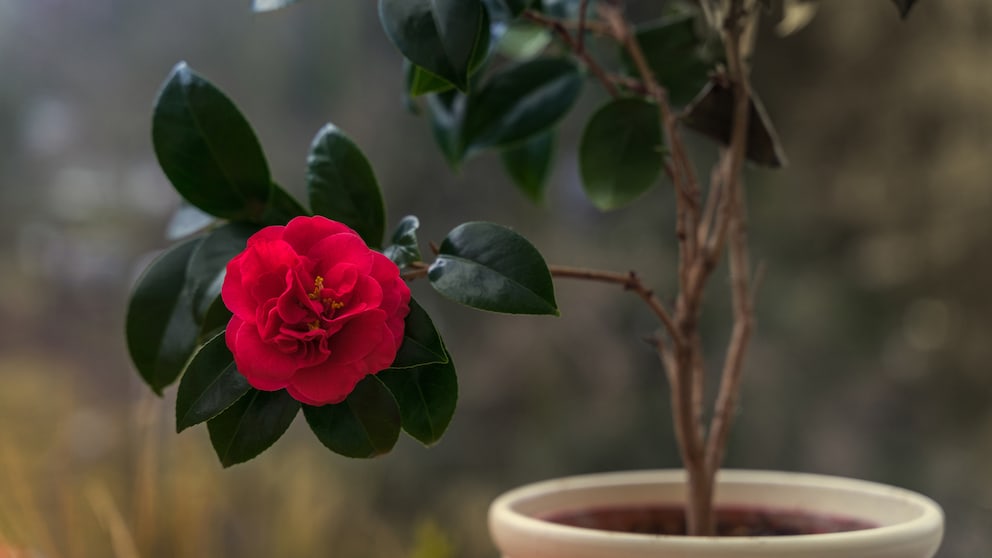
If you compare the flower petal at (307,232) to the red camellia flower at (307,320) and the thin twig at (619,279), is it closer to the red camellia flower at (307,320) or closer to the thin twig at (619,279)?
the red camellia flower at (307,320)

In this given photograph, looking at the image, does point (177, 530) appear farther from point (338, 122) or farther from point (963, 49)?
point (963, 49)

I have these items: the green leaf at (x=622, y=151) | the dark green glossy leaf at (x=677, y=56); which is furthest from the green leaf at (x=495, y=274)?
the dark green glossy leaf at (x=677, y=56)

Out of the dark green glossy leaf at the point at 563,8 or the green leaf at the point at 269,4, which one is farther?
the dark green glossy leaf at the point at 563,8

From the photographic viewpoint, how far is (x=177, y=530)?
124cm

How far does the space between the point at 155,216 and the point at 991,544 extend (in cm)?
136

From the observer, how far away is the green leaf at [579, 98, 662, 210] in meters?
0.69

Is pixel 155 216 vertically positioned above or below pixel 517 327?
above

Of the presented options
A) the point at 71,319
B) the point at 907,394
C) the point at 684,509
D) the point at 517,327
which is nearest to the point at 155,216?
the point at 71,319

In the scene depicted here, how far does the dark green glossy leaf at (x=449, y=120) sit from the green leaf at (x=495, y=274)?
0.82ft

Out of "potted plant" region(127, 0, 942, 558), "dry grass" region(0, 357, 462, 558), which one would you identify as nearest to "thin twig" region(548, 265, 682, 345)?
"potted plant" region(127, 0, 942, 558)

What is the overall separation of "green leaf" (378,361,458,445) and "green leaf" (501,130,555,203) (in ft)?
1.27

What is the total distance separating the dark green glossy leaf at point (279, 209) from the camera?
1.97 feet

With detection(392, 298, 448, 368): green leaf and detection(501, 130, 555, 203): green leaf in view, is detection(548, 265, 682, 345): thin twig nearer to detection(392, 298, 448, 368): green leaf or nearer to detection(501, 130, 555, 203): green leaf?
detection(392, 298, 448, 368): green leaf

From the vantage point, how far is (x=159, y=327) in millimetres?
615
